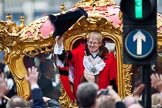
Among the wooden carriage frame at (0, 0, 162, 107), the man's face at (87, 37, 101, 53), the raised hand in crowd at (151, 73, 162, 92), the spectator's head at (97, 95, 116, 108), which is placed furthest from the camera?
the wooden carriage frame at (0, 0, 162, 107)

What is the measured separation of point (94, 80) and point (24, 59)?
1.30 metres

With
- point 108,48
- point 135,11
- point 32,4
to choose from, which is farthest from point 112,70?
point 32,4

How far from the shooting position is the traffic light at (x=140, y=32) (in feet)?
46.3

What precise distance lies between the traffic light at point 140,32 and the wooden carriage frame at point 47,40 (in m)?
2.95

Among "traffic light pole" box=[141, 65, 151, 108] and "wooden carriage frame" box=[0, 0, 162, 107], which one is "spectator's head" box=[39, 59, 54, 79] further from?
"traffic light pole" box=[141, 65, 151, 108]

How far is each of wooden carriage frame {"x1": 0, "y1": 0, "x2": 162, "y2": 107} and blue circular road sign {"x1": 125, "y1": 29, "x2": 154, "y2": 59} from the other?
2934 mm

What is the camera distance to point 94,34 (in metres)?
16.9

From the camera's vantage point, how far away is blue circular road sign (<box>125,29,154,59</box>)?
14.1 meters

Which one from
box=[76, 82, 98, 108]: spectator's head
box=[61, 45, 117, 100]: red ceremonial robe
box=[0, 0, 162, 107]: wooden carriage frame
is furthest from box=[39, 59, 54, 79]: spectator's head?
box=[76, 82, 98, 108]: spectator's head

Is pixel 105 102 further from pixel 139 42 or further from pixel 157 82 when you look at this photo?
pixel 157 82

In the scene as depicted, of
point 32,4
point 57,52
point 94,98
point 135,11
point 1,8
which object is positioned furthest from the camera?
point 32,4

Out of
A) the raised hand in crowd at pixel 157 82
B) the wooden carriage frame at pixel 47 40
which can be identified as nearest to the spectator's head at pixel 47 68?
the wooden carriage frame at pixel 47 40

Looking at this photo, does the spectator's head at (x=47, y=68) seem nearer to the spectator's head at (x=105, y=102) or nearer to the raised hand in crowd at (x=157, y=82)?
the raised hand in crowd at (x=157, y=82)

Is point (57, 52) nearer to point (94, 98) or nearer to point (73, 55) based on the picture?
point (73, 55)
